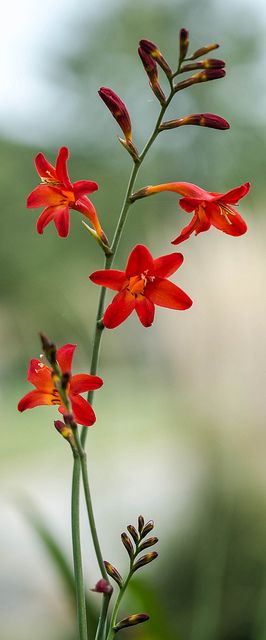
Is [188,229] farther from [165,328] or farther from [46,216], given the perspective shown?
→ [165,328]

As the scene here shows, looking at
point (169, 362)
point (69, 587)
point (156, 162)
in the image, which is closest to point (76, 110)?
point (156, 162)

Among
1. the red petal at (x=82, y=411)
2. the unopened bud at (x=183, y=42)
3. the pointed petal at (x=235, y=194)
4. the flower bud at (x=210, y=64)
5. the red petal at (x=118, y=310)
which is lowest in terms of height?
the red petal at (x=82, y=411)

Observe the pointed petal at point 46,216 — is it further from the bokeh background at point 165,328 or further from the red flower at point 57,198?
the bokeh background at point 165,328

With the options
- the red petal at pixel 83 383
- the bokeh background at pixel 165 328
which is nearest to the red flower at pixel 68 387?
the red petal at pixel 83 383

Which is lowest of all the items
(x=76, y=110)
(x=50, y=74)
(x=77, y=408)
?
(x=77, y=408)

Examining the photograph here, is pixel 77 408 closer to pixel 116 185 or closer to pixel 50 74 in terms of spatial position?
pixel 116 185
